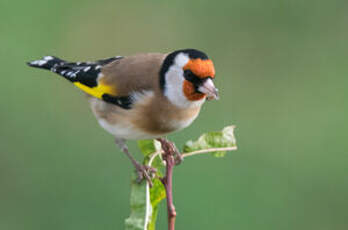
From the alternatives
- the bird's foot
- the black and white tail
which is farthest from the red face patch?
the black and white tail

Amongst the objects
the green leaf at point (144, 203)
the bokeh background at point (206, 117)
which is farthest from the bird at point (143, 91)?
the bokeh background at point (206, 117)

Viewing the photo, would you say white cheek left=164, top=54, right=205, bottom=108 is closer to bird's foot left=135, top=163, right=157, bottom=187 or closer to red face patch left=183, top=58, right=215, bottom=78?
red face patch left=183, top=58, right=215, bottom=78

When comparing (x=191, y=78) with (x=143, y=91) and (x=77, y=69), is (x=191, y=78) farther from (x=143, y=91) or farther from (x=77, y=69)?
(x=77, y=69)

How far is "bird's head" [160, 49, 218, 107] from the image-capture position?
279cm

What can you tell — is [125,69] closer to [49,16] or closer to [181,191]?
[181,191]

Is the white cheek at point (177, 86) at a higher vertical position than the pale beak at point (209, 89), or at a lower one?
higher

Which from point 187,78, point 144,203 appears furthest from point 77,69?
point 144,203

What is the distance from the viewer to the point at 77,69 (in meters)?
3.61

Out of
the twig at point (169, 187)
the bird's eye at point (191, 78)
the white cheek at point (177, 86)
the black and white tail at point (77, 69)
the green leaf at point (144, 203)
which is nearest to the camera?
the twig at point (169, 187)

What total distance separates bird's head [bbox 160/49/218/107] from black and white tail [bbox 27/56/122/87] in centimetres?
48

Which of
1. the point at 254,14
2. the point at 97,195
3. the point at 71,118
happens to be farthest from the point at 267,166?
the point at 254,14

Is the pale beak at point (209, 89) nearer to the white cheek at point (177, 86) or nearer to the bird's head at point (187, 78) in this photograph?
the bird's head at point (187, 78)

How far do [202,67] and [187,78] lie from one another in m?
0.16

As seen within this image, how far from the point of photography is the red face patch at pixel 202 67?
9.10 feet
